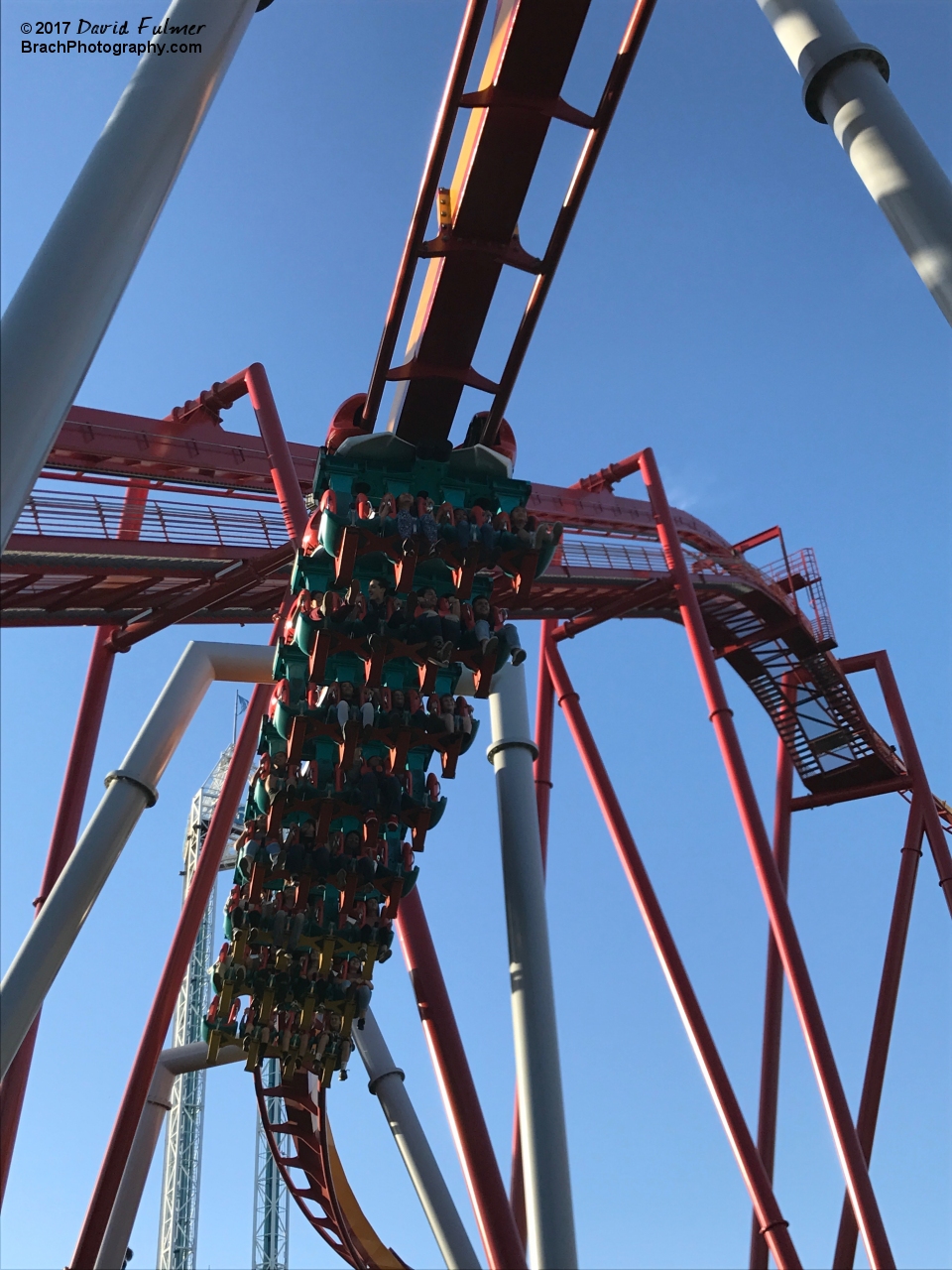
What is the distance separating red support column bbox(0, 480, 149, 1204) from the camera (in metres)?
8.16

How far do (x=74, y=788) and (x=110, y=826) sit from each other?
108cm

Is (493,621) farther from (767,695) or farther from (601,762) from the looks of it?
(767,695)

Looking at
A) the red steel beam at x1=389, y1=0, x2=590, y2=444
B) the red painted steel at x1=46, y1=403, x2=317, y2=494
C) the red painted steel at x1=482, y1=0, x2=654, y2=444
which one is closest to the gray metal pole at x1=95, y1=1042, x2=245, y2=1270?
the red painted steel at x1=46, y1=403, x2=317, y2=494

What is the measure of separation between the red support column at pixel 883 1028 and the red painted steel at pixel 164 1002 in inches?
260

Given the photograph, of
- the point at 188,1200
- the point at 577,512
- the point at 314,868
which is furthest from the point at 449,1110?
the point at 188,1200

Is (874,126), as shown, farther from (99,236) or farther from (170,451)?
(170,451)

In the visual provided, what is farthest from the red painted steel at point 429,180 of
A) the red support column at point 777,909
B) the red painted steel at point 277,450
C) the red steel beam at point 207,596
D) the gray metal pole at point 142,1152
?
the gray metal pole at point 142,1152

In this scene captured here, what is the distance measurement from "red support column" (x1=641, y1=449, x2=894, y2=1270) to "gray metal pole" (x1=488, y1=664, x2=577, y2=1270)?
2.64m

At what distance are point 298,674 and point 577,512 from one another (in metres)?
5.52

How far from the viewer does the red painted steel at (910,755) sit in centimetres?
1288

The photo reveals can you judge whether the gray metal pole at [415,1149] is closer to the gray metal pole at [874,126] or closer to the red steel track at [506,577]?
the red steel track at [506,577]

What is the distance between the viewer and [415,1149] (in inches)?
411

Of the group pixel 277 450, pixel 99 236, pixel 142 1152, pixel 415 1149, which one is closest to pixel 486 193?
pixel 99 236

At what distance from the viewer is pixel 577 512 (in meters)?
12.4
